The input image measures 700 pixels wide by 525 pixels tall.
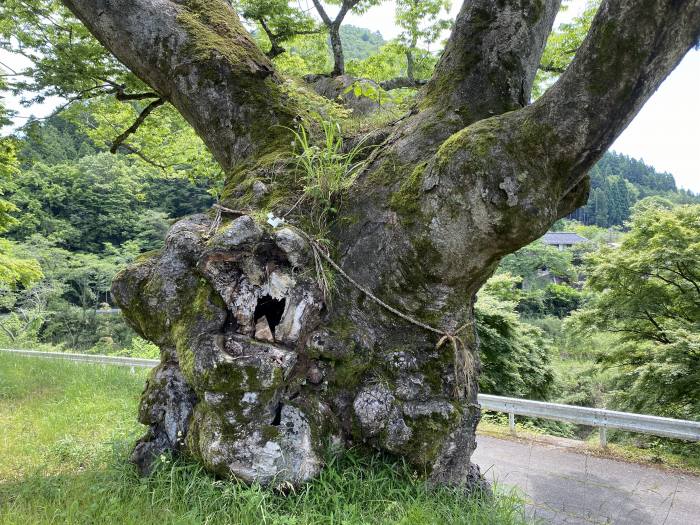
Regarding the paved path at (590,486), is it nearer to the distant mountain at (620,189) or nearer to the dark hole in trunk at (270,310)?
the dark hole in trunk at (270,310)

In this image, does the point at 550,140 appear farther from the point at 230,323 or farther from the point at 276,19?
the point at 276,19

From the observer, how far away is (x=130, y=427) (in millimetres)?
4652

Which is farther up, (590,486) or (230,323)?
(230,323)

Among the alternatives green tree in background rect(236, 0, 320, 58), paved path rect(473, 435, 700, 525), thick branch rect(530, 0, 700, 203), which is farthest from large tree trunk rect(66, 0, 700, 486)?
green tree in background rect(236, 0, 320, 58)

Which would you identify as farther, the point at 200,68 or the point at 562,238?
the point at 562,238

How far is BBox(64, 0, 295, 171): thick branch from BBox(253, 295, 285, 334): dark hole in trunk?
1653mm

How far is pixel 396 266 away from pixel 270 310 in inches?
37.3

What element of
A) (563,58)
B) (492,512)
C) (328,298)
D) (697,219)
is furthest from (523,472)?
(563,58)

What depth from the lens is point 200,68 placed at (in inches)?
163

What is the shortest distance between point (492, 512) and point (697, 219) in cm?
802


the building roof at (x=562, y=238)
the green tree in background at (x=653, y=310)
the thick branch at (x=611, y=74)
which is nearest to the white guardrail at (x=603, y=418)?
the green tree in background at (x=653, y=310)

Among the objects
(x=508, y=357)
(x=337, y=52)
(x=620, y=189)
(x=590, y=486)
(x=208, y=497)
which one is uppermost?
(x=620, y=189)

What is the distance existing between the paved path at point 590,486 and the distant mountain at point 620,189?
6209 centimetres

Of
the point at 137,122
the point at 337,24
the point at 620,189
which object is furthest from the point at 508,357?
the point at 620,189
